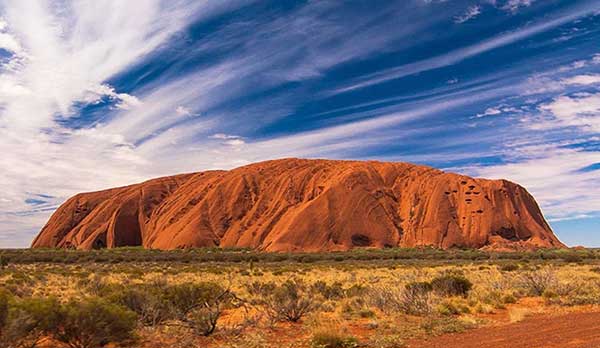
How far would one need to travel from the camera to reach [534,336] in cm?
986

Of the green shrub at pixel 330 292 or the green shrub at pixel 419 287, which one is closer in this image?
the green shrub at pixel 419 287

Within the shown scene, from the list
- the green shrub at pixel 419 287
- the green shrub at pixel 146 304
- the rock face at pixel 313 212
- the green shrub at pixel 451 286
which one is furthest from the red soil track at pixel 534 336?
the rock face at pixel 313 212

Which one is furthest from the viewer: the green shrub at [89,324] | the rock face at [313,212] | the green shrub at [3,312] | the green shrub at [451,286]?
the rock face at [313,212]

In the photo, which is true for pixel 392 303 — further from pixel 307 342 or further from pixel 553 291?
pixel 553 291

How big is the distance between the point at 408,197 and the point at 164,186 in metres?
51.7

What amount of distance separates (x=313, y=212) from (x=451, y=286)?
61.6 metres

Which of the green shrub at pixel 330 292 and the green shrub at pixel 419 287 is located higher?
the green shrub at pixel 419 287

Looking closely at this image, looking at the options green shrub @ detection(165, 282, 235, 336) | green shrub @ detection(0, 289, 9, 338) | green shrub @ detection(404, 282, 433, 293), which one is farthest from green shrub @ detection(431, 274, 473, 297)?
green shrub @ detection(0, 289, 9, 338)

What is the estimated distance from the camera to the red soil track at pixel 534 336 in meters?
9.06

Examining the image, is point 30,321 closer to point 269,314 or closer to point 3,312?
point 3,312

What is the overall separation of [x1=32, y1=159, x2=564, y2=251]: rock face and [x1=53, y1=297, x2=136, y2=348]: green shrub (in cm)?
6464

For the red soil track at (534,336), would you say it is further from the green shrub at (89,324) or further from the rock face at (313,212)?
the rock face at (313,212)

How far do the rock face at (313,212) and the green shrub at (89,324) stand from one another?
2545 inches

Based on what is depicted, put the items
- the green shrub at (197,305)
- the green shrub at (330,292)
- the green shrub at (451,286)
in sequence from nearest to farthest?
the green shrub at (197,305) < the green shrub at (451,286) < the green shrub at (330,292)
